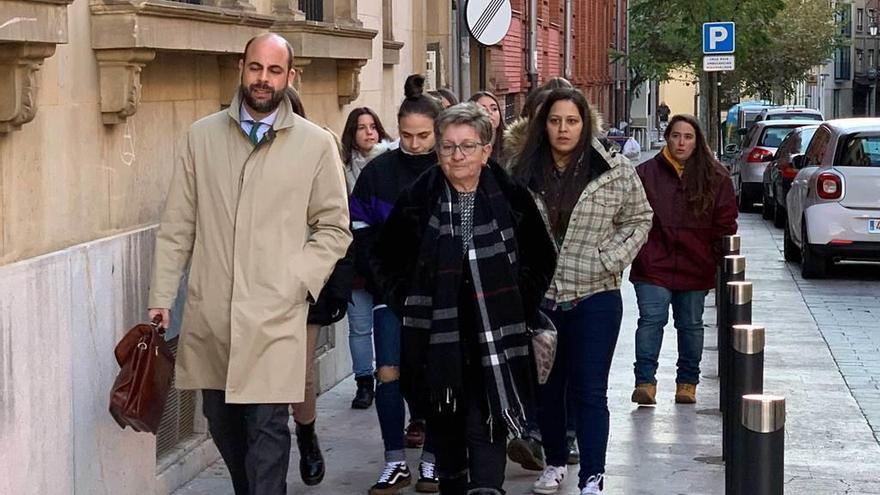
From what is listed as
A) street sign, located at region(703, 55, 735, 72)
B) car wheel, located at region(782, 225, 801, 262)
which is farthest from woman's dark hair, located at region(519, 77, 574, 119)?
street sign, located at region(703, 55, 735, 72)

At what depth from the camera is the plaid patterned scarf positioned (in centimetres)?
620

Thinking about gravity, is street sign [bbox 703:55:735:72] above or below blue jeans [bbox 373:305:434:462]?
above

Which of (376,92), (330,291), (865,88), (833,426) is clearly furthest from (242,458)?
(865,88)

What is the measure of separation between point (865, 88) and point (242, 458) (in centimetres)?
10840

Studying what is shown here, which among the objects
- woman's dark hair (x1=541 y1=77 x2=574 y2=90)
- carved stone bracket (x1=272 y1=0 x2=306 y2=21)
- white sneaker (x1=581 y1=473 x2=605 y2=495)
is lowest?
white sneaker (x1=581 y1=473 x2=605 y2=495)

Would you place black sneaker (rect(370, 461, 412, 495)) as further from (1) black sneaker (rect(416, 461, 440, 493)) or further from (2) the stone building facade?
(2) the stone building facade

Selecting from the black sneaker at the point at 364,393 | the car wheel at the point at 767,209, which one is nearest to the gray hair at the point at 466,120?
the black sneaker at the point at 364,393

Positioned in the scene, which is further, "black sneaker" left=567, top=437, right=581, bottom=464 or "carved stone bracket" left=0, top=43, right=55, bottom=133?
"black sneaker" left=567, top=437, right=581, bottom=464

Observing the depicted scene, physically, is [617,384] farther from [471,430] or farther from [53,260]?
[53,260]

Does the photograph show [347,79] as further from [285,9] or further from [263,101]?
[263,101]

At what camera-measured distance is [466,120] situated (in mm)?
6199

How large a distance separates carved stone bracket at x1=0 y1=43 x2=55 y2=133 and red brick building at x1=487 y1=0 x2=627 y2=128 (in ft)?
64.7

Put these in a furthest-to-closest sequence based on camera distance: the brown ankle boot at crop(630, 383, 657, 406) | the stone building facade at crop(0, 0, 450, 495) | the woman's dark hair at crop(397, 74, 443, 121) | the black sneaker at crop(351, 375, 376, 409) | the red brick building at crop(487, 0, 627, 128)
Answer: the red brick building at crop(487, 0, 627, 128), the brown ankle boot at crop(630, 383, 657, 406), the black sneaker at crop(351, 375, 376, 409), the woman's dark hair at crop(397, 74, 443, 121), the stone building facade at crop(0, 0, 450, 495)

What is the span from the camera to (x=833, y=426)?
9.14 m
